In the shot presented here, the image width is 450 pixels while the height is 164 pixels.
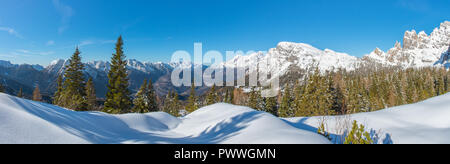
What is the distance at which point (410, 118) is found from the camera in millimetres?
6289

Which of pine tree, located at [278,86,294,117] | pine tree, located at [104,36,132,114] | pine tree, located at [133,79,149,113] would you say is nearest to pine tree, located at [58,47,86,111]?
pine tree, located at [104,36,132,114]

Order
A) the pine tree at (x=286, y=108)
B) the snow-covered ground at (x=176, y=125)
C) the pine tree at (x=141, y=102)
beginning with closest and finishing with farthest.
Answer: the snow-covered ground at (x=176, y=125) → the pine tree at (x=141, y=102) → the pine tree at (x=286, y=108)

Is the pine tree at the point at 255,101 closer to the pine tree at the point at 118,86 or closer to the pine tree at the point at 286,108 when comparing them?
the pine tree at the point at 286,108

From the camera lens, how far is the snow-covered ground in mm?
3225

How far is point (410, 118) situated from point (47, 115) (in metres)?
10.3

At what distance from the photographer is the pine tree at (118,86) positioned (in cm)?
1975

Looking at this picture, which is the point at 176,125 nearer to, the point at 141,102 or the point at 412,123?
the point at 412,123

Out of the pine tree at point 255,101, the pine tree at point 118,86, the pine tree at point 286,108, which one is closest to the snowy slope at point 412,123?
the pine tree at point 118,86

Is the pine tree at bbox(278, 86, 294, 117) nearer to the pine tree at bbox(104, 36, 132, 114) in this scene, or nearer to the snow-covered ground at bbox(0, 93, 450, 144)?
the pine tree at bbox(104, 36, 132, 114)

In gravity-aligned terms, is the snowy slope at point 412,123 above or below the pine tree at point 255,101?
above

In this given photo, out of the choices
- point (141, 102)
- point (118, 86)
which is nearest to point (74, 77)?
point (118, 86)

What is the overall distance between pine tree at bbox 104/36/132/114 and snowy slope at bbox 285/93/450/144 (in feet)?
61.8

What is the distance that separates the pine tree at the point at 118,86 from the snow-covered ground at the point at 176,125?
1285cm
